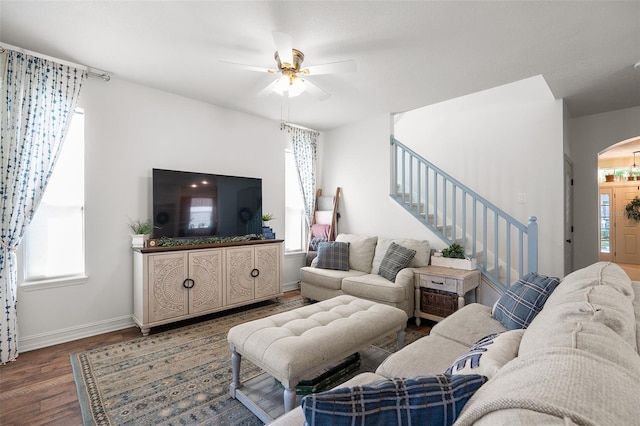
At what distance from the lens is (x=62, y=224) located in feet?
9.39

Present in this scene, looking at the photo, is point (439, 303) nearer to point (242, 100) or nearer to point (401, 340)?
point (401, 340)

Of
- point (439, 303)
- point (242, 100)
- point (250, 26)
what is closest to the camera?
point (250, 26)

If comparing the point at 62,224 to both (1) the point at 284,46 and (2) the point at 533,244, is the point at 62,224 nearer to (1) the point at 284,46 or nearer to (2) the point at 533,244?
(1) the point at 284,46

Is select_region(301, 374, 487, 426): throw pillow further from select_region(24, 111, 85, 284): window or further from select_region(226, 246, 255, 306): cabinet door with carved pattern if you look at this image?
select_region(24, 111, 85, 284): window

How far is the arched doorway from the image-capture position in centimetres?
687

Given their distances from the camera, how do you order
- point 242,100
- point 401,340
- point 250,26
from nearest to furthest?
point 250,26 → point 401,340 → point 242,100

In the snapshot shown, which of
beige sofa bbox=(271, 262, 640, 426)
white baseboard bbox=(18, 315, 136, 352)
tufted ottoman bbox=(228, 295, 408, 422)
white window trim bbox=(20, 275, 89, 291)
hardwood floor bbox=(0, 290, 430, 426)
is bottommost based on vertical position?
hardwood floor bbox=(0, 290, 430, 426)

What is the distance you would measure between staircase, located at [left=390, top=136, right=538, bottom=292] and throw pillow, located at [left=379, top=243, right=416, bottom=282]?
0.59 metres

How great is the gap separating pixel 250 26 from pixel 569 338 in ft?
8.41

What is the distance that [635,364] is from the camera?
2.23 ft

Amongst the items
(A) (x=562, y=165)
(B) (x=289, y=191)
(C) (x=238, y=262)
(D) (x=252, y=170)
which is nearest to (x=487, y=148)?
(A) (x=562, y=165)

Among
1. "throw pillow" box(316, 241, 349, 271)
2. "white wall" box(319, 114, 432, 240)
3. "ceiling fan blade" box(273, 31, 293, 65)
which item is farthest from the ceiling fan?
"throw pillow" box(316, 241, 349, 271)

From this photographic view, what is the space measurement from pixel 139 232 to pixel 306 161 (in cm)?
277

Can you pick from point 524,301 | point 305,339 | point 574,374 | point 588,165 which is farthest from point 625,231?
point 574,374
